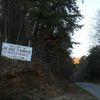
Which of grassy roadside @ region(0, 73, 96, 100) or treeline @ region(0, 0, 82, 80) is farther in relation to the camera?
treeline @ region(0, 0, 82, 80)

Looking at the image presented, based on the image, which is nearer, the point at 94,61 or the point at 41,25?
the point at 41,25

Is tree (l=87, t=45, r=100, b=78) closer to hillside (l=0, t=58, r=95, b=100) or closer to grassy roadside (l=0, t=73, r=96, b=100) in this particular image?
hillside (l=0, t=58, r=95, b=100)

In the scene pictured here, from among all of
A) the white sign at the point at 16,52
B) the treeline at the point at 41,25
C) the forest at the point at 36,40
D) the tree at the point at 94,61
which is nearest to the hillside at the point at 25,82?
the forest at the point at 36,40

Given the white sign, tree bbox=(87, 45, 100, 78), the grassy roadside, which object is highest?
tree bbox=(87, 45, 100, 78)

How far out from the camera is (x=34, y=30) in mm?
35969

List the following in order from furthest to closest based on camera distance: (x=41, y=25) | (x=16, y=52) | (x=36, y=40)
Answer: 1. (x=41, y=25)
2. (x=36, y=40)
3. (x=16, y=52)

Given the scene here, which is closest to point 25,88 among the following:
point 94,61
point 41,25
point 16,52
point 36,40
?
point 16,52

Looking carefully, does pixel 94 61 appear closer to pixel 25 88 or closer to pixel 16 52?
pixel 16 52

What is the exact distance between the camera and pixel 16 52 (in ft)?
82.2

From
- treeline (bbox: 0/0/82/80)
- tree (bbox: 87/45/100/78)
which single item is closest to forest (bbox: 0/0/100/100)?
treeline (bbox: 0/0/82/80)

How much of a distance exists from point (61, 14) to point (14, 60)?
44.5 feet

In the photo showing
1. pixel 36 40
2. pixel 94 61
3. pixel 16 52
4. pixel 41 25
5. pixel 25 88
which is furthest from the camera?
pixel 94 61

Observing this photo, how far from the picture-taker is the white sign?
81.4 ft

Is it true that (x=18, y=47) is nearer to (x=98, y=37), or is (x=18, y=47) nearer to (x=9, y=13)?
(x=9, y=13)
